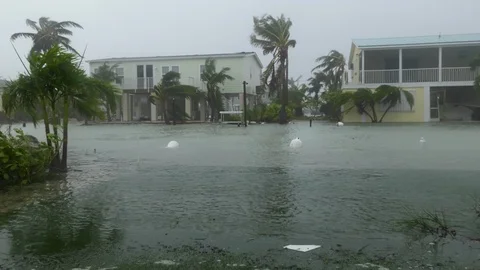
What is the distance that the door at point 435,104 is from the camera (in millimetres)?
33062

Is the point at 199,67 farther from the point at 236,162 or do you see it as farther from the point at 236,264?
the point at 236,264

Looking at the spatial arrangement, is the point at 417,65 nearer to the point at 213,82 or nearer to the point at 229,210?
the point at 213,82

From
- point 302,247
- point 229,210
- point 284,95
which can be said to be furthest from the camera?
point 284,95

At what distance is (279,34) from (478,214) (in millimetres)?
32753

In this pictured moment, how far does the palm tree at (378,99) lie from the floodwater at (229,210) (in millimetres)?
19647

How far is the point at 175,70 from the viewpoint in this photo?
42156 mm

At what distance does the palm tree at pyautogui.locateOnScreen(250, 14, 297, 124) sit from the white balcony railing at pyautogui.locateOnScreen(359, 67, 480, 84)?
259 inches

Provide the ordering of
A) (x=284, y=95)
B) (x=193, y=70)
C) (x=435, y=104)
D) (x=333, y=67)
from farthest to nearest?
(x=333, y=67)
(x=193, y=70)
(x=284, y=95)
(x=435, y=104)

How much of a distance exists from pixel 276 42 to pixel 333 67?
18.5 m

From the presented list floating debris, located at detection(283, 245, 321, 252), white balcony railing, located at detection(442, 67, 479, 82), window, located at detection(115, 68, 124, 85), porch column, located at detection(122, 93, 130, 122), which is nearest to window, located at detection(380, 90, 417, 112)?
white balcony railing, located at detection(442, 67, 479, 82)

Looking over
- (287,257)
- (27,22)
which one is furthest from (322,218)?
(27,22)

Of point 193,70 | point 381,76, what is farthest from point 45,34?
point 381,76

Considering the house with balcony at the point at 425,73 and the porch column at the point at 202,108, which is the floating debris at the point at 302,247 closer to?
the house with balcony at the point at 425,73

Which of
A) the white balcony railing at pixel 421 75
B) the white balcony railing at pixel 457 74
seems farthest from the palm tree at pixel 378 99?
the white balcony railing at pixel 457 74
